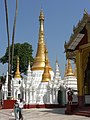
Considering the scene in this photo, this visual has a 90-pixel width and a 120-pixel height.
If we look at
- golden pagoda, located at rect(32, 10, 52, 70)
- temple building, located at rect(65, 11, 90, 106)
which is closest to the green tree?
golden pagoda, located at rect(32, 10, 52, 70)

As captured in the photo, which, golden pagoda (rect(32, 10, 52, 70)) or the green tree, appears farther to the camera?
the green tree

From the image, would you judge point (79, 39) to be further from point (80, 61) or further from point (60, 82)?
point (60, 82)

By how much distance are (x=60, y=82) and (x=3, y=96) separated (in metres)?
10.6

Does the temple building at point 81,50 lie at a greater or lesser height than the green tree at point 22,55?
lesser

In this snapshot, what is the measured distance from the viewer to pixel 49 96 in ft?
92.9

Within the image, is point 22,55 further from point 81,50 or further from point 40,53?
point 81,50

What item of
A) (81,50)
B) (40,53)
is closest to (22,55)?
(40,53)

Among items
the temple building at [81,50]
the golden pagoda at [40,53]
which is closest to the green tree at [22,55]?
the golden pagoda at [40,53]

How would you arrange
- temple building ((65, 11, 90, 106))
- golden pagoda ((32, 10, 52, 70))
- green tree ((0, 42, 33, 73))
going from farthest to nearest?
green tree ((0, 42, 33, 73)) → golden pagoda ((32, 10, 52, 70)) → temple building ((65, 11, 90, 106))

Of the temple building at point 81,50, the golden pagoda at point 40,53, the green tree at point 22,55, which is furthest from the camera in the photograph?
the green tree at point 22,55

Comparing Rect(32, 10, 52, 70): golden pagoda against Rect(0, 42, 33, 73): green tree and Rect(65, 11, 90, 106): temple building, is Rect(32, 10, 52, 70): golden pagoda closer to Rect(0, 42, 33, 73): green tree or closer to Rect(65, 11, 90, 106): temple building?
Rect(0, 42, 33, 73): green tree

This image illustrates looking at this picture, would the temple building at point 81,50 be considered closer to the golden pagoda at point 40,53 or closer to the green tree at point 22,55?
the golden pagoda at point 40,53

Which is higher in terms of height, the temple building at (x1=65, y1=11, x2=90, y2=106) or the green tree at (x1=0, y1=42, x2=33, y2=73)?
the green tree at (x1=0, y1=42, x2=33, y2=73)

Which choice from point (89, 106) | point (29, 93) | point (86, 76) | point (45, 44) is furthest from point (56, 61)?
point (89, 106)
